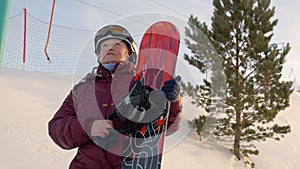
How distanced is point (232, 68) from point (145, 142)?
4.46m

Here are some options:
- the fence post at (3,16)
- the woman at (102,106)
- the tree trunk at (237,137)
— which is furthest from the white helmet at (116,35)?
the tree trunk at (237,137)

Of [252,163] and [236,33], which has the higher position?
[236,33]

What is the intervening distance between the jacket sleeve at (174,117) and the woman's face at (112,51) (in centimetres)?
30

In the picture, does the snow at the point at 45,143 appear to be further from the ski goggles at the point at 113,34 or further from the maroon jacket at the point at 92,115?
the ski goggles at the point at 113,34

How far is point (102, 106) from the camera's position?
0.99 metres

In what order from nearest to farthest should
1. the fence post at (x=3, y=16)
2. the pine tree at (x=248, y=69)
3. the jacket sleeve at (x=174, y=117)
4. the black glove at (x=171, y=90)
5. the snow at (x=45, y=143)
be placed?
the black glove at (x=171, y=90), the jacket sleeve at (x=174, y=117), the fence post at (x=3, y=16), the snow at (x=45, y=143), the pine tree at (x=248, y=69)

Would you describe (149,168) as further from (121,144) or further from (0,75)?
(0,75)

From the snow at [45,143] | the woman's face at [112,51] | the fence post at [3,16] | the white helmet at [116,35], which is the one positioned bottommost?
the snow at [45,143]

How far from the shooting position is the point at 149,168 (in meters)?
1.04

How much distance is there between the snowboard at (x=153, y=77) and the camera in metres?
0.98

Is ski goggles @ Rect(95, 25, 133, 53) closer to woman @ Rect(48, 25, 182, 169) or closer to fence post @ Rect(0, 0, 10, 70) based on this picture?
woman @ Rect(48, 25, 182, 169)

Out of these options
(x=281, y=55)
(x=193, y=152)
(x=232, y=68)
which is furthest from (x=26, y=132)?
(x=281, y=55)

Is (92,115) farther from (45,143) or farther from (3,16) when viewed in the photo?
(45,143)

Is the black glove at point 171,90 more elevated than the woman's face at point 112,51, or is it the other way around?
the woman's face at point 112,51
